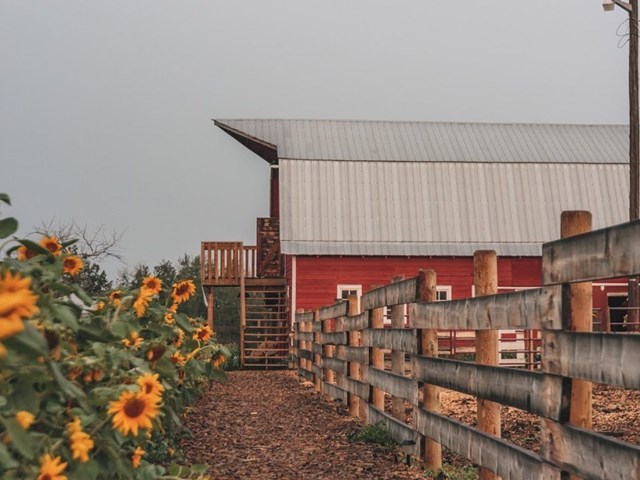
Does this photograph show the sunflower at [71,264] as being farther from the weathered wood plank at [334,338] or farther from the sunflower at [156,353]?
the weathered wood plank at [334,338]

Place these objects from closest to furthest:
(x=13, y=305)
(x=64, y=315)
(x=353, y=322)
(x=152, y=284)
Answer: (x=13, y=305) < (x=64, y=315) < (x=152, y=284) < (x=353, y=322)

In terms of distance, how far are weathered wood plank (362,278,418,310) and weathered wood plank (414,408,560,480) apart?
0.96 m

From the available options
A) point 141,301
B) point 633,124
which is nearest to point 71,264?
point 141,301

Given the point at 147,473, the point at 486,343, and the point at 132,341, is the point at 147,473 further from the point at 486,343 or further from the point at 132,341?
the point at 486,343

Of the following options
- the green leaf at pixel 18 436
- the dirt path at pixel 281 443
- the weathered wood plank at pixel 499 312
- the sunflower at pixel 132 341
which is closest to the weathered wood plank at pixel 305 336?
the dirt path at pixel 281 443

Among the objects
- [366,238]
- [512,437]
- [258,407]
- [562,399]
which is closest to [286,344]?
[366,238]

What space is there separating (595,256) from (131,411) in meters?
2.19

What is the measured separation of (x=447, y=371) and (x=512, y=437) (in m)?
3.09

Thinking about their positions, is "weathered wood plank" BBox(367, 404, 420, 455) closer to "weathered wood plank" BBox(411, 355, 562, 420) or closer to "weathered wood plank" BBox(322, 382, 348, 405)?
"weathered wood plank" BBox(411, 355, 562, 420)

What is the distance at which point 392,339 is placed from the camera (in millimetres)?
8508

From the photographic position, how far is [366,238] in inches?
1123

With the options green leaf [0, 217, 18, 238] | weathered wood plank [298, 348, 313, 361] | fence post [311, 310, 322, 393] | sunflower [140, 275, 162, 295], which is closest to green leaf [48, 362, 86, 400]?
green leaf [0, 217, 18, 238]

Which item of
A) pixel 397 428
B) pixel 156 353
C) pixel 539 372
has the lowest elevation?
pixel 397 428

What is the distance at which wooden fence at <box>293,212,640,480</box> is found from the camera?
3969mm
